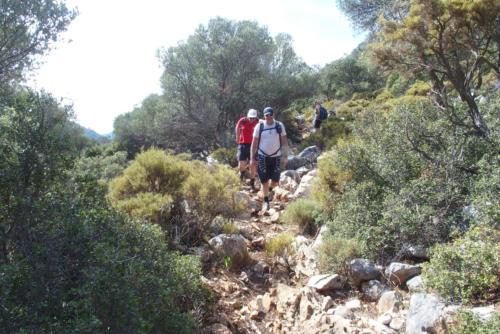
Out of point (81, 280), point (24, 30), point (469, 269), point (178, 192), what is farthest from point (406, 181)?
point (24, 30)

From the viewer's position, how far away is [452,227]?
357 centimetres

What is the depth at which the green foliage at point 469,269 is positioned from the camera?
2504 millimetres

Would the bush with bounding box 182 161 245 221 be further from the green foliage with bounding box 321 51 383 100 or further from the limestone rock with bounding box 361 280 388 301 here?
the green foliage with bounding box 321 51 383 100

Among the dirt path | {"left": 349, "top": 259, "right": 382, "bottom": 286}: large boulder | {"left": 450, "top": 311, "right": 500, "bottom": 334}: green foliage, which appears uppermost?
{"left": 450, "top": 311, "right": 500, "bottom": 334}: green foliage

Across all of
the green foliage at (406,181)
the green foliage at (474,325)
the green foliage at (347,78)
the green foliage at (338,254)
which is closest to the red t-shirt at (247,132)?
the green foliage at (406,181)

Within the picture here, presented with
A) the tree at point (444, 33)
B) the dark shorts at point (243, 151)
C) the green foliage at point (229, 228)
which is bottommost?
the green foliage at point (229, 228)

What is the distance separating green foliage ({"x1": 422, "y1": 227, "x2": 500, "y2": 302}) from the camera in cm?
250

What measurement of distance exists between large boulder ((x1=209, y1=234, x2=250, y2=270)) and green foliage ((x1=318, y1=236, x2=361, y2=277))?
3.19 ft

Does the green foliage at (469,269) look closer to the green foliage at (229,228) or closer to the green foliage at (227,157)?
the green foliage at (229,228)

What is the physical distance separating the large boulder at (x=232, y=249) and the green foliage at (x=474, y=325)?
238 centimetres

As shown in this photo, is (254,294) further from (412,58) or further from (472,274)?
(412,58)

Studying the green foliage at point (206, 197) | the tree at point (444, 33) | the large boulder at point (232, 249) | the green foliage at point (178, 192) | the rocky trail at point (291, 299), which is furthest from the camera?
the tree at point (444, 33)

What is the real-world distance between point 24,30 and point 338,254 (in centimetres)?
1140

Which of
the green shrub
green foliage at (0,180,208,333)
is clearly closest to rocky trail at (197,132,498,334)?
the green shrub
